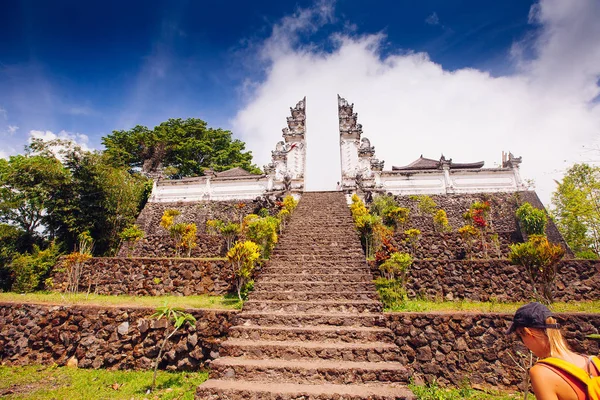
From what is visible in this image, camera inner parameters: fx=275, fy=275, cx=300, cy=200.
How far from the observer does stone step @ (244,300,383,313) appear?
5.12 meters

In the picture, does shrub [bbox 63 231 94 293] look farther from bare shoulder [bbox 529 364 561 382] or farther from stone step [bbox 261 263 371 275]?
bare shoulder [bbox 529 364 561 382]

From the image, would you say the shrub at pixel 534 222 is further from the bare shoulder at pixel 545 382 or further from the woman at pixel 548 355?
the bare shoulder at pixel 545 382

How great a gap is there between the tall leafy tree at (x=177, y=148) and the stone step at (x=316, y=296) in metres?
22.7

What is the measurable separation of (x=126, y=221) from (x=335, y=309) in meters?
11.6

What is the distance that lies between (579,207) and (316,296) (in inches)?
779

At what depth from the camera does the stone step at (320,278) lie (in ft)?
20.2

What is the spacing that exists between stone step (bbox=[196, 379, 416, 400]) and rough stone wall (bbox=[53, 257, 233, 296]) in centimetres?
393

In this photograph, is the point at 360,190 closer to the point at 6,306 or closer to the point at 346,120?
the point at 346,120

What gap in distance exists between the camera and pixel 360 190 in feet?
44.9

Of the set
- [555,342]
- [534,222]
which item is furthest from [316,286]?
[534,222]

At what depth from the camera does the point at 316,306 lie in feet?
17.1

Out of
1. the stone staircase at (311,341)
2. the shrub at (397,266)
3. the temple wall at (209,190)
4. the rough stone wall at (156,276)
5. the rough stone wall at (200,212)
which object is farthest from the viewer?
the temple wall at (209,190)

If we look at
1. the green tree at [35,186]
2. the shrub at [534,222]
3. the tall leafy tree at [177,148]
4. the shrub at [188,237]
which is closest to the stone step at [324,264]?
the shrub at [188,237]

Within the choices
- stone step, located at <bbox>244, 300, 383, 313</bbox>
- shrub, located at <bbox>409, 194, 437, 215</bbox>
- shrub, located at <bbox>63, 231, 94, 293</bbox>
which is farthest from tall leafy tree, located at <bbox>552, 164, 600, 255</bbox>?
shrub, located at <bbox>63, 231, 94, 293</bbox>
